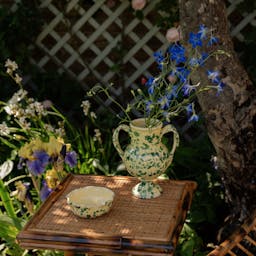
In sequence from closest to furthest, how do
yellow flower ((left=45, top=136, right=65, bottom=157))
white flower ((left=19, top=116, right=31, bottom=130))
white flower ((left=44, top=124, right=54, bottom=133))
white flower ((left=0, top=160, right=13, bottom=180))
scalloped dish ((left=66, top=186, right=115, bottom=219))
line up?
scalloped dish ((left=66, top=186, right=115, bottom=219)), yellow flower ((left=45, top=136, right=65, bottom=157)), white flower ((left=19, top=116, right=31, bottom=130)), white flower ((left=44, top=124, right=54, bottom=133)), white flower ((left=0, top=160, right=13, bottom=180))

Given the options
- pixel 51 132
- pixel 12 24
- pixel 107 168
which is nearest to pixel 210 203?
pixel 107 168

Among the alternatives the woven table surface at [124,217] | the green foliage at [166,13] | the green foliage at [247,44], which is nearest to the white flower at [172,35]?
the green foliage at [166,13]

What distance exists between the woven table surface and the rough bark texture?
12.5 inches

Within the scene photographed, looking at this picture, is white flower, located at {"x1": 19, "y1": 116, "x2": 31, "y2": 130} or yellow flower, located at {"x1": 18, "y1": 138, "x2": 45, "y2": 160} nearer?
yellow flower, located at {"x1": 18, "y1": 138, "x2": 45, "y2": 160}

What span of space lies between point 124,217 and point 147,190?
17 cm

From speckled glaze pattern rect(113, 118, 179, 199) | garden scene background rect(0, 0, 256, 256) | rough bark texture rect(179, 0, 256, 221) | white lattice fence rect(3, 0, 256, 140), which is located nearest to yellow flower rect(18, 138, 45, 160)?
speckled glaze pattern rect(113, 118, 179, 199)

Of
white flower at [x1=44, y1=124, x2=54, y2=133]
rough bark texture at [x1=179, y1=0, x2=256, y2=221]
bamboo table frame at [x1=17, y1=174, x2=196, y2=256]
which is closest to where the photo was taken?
bamboo table frame at [x1=17, y1=174, x2=196, y2=256]

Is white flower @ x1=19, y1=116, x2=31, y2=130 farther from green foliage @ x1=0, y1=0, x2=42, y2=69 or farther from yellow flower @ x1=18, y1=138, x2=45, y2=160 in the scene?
green foliage @ x1=0, y1=0, x2=42, y2=69

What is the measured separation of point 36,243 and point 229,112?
92 centimetres

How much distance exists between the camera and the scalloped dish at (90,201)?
1.91m

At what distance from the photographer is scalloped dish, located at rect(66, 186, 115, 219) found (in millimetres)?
1913

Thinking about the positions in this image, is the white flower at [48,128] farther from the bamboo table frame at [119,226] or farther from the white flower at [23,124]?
the bamboo table frame at [119,226]

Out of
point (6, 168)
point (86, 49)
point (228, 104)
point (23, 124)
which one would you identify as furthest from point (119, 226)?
point (86, 49)

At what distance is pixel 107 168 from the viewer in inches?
114
